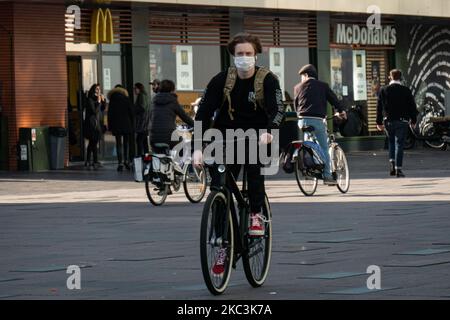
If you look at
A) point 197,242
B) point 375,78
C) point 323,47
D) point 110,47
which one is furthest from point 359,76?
point 197,242

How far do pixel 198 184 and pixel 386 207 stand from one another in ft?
10.8

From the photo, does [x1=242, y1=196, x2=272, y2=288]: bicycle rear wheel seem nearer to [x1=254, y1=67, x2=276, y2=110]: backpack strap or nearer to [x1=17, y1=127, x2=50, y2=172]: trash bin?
[x1=254, y1=67, x2=276, y2=110]: backpack strap

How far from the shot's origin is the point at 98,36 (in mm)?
29906

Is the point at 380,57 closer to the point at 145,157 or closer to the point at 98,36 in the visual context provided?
the point at 98,36

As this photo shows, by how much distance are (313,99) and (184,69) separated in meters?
13.7

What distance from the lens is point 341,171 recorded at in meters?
20.2

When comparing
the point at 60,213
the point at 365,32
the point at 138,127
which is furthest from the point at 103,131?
the point at 60,213

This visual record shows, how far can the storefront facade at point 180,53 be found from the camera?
29.4m

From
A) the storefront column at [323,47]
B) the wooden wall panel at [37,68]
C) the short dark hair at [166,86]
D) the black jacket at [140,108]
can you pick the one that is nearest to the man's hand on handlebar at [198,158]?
the short dark hair at [166,86]

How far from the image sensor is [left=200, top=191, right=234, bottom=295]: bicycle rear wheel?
29.2 feet

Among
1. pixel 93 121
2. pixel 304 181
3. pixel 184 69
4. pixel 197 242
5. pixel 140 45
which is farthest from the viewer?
pixel 184 69

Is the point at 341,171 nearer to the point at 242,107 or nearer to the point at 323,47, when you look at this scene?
the point at 242,107

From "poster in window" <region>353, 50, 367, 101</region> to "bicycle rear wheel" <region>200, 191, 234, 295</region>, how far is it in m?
28.9

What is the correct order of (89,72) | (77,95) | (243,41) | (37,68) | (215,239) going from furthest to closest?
1. (89,72)
2. (77,95)
3. (37,68)
4. (243,41)
5. (215,239)
